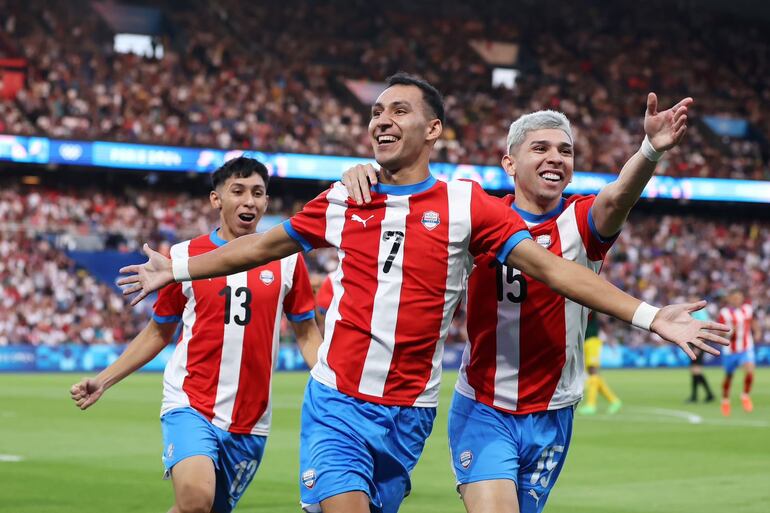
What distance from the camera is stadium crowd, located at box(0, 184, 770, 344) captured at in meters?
33.5

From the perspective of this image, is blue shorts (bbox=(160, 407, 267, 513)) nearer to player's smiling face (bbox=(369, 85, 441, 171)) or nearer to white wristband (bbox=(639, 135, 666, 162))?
player's smiling face (bbox=(369, 85, 441, 171))

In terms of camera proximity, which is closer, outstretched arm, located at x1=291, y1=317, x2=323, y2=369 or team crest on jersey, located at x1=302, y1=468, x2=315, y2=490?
team crest on jersey, located at x1=302, y1=468, x2=315, y2=490

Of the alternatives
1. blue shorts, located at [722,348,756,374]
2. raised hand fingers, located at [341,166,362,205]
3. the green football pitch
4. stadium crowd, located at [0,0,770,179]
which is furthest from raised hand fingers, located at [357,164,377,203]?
stadium crowd, located at [0,0,770,179]

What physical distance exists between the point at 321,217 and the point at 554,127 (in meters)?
1.32

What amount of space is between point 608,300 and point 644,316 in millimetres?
194

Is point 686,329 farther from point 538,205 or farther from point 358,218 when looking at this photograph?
point 358,218

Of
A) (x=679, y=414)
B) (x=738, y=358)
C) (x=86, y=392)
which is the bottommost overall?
(x=679, y=414)

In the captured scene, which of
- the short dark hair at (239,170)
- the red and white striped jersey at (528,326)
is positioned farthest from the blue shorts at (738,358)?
the red and white striped jersey at (528,326)

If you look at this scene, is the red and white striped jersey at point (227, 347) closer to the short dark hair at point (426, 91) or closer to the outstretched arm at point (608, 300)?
the short dark hair at point (426, 91)

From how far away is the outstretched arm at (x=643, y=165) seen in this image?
5.51 meters

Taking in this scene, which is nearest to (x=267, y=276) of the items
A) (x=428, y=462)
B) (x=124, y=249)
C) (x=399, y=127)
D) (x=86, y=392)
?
(x=86, y=392)

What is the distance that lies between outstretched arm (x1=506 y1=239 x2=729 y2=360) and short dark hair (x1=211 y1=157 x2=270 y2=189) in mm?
2632

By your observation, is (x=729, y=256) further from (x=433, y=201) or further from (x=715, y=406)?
(x=433, y=201)

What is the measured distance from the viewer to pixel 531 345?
20.0 feet
